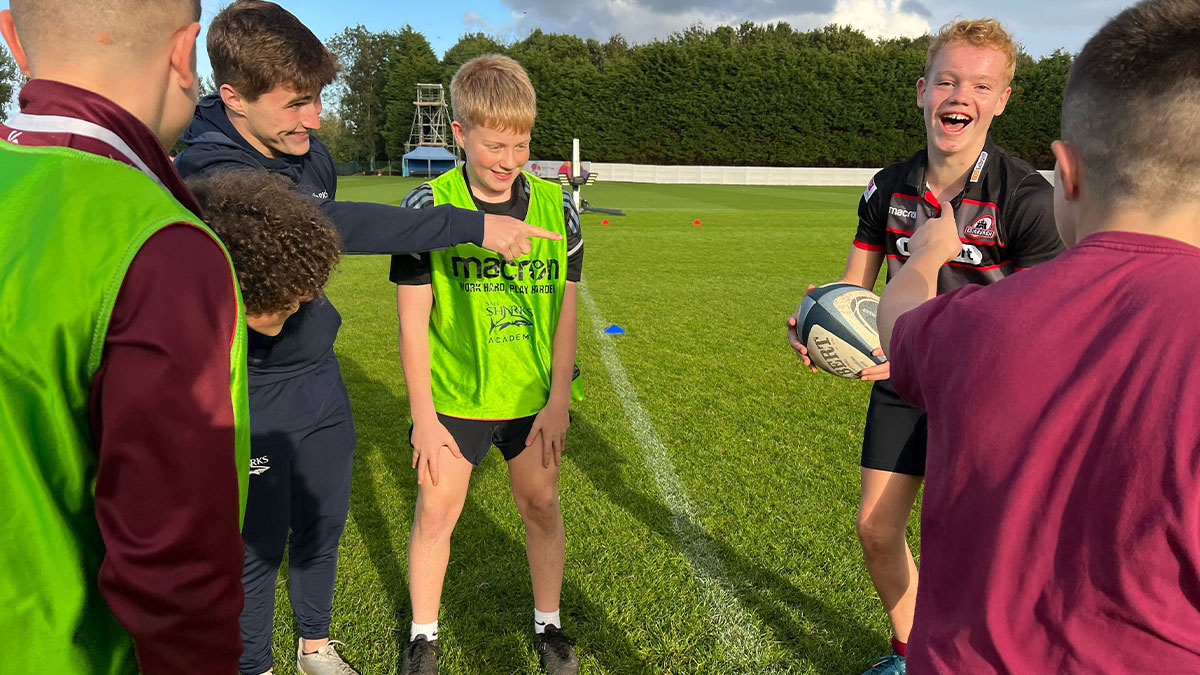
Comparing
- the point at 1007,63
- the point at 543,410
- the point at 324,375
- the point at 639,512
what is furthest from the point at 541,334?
the point at 1007,63

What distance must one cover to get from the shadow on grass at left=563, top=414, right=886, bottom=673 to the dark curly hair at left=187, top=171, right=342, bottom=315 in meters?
2.36

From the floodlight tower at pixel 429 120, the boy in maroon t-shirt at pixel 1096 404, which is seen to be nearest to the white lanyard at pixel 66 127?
the boy in maroon t-shirt at pixel 1096 404

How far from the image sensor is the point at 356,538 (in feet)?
13.1

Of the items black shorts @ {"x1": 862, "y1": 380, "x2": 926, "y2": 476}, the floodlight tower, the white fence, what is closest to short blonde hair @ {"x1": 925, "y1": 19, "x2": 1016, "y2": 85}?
black shorts @ {"x1": 862, "y1": 380, "x2": 926, "y2": 476}

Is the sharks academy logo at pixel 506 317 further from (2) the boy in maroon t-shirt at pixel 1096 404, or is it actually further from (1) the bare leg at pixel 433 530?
(2) the boy in maroon t-shirt at pixel 1096 404

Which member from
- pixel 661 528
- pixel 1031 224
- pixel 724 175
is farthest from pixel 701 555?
pixel 724 175

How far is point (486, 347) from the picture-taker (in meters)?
2.84

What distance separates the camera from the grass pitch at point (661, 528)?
3.18 meters

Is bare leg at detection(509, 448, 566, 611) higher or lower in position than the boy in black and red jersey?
lower

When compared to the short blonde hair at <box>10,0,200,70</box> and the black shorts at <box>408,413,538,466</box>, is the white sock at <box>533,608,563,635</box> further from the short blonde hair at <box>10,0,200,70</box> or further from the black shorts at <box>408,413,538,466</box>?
the short blonde hair at <box>10,0,200,70</box>

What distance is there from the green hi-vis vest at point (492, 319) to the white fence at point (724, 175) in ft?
136

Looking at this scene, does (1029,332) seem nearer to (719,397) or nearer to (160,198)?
(160,198)

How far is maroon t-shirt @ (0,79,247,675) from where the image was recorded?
104cm

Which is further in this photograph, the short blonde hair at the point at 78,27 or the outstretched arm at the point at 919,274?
the outstretched arm at the point at 919,274
